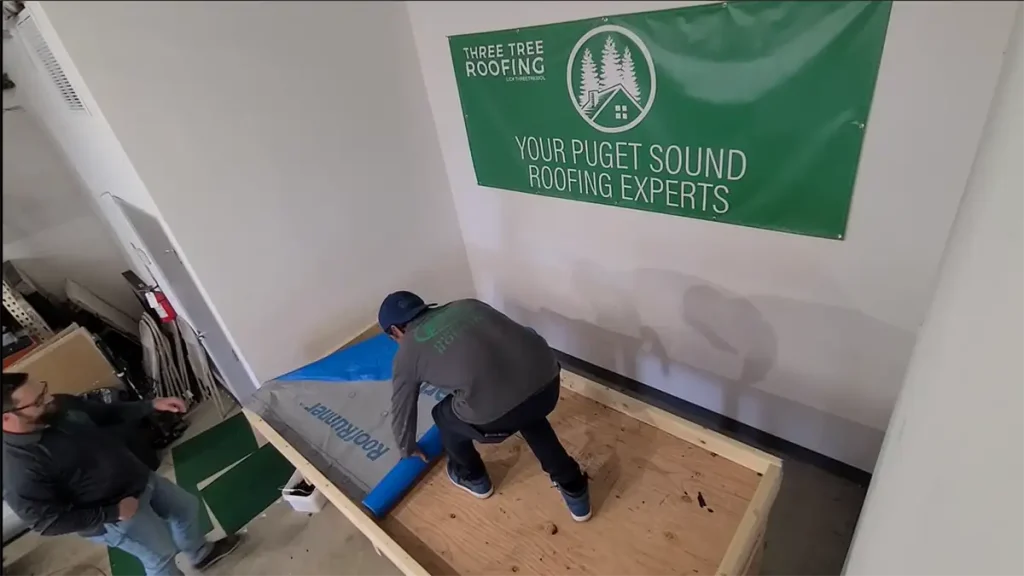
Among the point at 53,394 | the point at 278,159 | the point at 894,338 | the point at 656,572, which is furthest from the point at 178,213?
the point at 894,338

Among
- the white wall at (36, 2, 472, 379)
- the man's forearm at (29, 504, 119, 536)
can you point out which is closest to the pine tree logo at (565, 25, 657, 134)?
the white wall at (36, 2, 472, 379)

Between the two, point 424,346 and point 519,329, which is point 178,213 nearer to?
point 424,346

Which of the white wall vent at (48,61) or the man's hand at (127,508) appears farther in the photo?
the man's hand at (127,508)

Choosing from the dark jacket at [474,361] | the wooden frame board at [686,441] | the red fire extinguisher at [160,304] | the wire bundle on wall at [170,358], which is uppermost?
the red fire extinguisher at [160,304]

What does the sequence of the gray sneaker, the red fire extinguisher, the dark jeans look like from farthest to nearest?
the dark jeans
the gray sneaker
the red fire extinguisher

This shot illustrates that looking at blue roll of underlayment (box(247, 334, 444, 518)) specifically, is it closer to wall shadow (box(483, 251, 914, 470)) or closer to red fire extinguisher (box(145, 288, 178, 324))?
wall shadow (box(483, 251, 914, 470))

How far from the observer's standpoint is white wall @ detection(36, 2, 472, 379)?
0.41 m

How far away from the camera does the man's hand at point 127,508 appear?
72 cm

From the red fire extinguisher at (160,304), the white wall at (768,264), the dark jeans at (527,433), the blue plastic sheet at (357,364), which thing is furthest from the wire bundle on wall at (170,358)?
the blue plastic sheet at (357,364)

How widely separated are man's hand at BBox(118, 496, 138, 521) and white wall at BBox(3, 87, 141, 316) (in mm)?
272

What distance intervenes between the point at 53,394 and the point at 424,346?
28.7 inches

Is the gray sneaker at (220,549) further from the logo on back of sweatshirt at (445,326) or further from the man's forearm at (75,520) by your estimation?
the logo on back of sweatshirt at (445,326)

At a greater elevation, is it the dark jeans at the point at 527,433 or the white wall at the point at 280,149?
the white wall at the point at 280,149

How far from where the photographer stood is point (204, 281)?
1.04m
